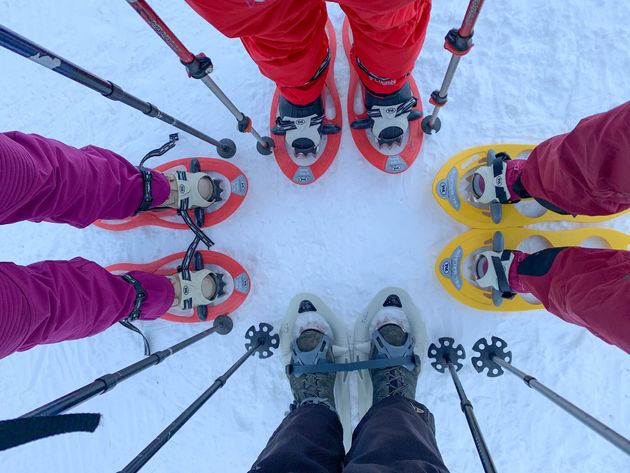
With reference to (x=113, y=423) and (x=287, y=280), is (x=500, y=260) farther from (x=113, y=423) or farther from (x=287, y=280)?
(x=113, y=423)

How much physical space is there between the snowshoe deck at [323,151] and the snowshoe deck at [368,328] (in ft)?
1.87

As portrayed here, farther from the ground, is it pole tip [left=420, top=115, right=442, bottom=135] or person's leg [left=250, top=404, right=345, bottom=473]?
pole tip [left=420, top=115, right=442, bottom=135]

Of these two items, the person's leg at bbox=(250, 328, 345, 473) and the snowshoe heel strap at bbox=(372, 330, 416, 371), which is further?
the snowshoe heel strap at bbox=(372, 330, 416, 371)

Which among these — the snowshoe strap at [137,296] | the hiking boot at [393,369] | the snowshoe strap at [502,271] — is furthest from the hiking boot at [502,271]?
the snowshoe strap at [137,296]

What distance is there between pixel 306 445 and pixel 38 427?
614 millimetres

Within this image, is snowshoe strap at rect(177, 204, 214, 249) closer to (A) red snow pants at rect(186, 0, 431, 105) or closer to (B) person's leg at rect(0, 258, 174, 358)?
(B) person's leg at rect(0, 258, 174, 358)

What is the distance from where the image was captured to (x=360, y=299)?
1503 mm

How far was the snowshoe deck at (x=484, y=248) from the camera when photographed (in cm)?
142

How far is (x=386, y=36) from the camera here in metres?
0.99

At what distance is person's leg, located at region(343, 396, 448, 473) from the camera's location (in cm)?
83

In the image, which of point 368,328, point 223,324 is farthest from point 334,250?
point 223,324

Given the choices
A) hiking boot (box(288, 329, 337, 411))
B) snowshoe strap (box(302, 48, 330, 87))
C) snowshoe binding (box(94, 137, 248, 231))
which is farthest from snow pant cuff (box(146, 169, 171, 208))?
hiking boot (box(288, 329, 337, 411))

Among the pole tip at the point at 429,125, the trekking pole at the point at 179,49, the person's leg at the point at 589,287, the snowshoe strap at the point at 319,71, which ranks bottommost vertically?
the person's leg at the point at 589,287

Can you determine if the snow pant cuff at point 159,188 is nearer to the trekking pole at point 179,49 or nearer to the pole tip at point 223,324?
the trekking pole at point 179,49
